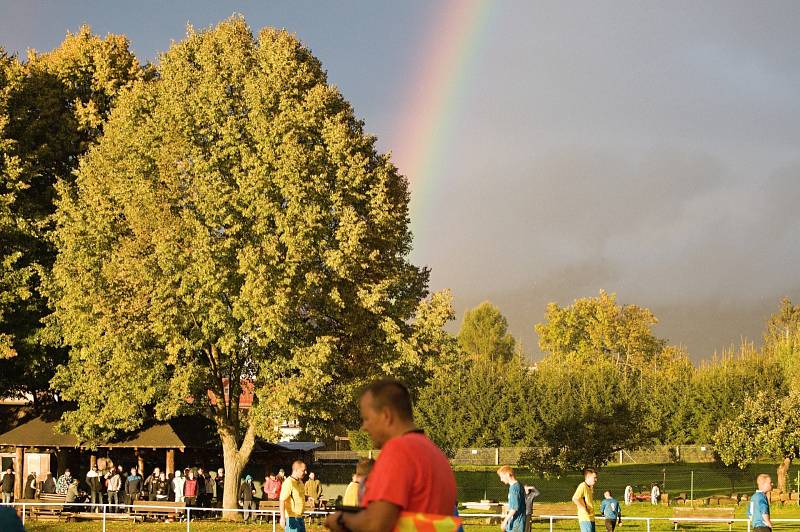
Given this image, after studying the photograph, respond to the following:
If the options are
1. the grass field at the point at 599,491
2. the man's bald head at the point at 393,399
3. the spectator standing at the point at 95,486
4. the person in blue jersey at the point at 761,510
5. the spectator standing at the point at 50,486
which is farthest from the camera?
the spectator standing at the point at 50,486

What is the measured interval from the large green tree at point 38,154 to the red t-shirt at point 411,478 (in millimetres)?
36796

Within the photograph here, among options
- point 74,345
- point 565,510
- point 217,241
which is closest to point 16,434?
point 74,345


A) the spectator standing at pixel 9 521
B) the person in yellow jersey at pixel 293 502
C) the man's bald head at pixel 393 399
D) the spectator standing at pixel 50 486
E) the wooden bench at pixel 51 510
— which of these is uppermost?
the man's bald head at pixel 393 399

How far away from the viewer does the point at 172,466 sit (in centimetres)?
4312

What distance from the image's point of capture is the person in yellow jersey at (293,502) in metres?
15.8

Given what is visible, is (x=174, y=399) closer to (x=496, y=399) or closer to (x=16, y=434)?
(x=16, y=434)

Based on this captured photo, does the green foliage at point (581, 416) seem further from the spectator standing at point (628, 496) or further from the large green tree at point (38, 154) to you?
the large green tree at point (38, 154)

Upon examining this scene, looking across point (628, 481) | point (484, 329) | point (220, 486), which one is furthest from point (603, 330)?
point (220, 486)

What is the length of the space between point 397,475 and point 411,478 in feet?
0.26

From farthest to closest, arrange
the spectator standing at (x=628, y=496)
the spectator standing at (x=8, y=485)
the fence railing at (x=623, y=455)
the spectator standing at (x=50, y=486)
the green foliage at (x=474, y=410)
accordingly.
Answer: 1. the green foliage at (x=474, y=410)
2. the fence railing at (x=623, y=455)
3. the spectator standing at (x=628, y=496)
4. the spectator standing at (x=50, y=486)
5. the spectator standing at (x=8, y=485)

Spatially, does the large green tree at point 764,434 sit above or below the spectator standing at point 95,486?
above

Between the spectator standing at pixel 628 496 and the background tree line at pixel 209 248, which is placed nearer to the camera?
the background tree line at pixel 209 248

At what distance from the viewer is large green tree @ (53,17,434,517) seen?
37219 millimetres

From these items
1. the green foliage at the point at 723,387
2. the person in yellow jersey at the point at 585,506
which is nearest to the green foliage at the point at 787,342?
the green foliage at the point at 723,387
